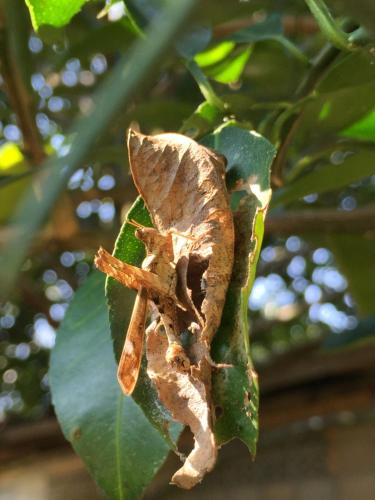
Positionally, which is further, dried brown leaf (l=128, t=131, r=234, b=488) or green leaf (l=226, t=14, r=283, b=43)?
green leaf (l=226, t=14, r=283, b=43)

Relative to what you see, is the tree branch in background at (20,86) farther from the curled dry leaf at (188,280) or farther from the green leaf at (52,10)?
the curled dry leaf at (188,280)

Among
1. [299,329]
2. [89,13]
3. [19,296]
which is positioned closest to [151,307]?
[89,13]

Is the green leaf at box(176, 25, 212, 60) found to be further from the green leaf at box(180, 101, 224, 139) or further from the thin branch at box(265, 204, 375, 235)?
the thin branch at box(265, 204, 375, 235)

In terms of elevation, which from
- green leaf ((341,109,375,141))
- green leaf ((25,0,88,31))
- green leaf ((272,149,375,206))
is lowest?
green leaf ((272,149,375,206))

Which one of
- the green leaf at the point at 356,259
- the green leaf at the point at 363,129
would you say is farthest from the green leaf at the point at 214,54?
the green leaf at the point at 356,259

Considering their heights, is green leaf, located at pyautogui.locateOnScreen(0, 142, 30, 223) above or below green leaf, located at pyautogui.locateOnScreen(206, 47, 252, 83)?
below

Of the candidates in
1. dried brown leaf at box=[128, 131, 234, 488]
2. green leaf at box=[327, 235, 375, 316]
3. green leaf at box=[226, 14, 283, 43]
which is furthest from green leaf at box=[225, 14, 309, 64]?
green leaf at box=[327, 235, 375, 316]

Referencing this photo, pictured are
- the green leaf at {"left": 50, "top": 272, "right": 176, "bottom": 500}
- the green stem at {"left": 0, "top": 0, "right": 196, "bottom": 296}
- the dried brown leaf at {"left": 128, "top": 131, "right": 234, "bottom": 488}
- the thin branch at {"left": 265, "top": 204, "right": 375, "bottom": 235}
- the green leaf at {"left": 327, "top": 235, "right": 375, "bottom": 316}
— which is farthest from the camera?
the green leaf at {"left": 327, "top": 235, "right": 375, "bottom": 316}
